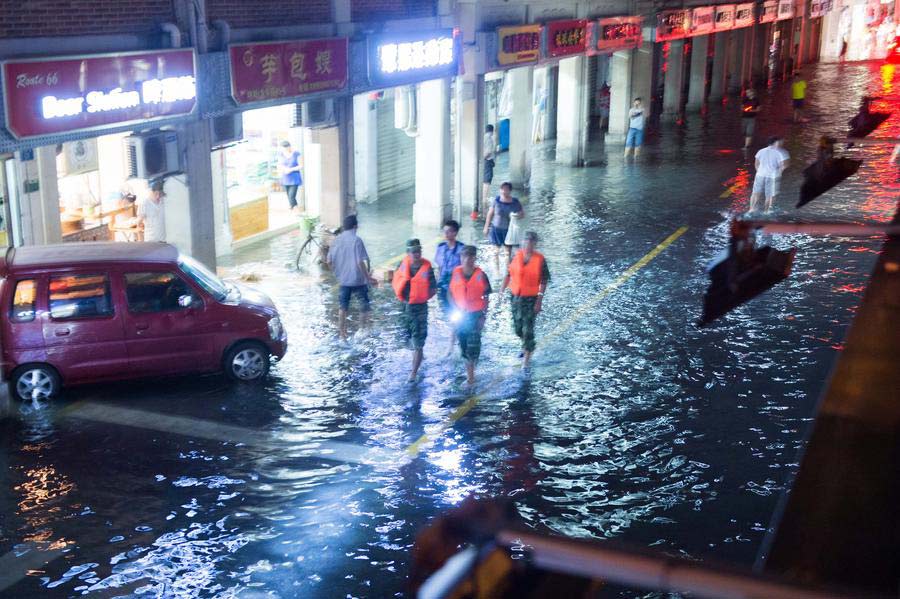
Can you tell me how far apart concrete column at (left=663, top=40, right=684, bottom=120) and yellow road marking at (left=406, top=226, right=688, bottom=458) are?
783 inches

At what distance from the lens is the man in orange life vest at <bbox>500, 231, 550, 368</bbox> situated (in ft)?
44.5

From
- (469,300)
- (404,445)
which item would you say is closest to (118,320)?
(404,445)

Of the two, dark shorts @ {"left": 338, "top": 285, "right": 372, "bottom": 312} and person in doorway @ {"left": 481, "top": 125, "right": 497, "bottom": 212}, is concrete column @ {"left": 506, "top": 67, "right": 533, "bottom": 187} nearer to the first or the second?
person in doorway @ {"left": 481, "top": 125, "right": 497, "bottom": 212}

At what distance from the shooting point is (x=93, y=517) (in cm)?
963

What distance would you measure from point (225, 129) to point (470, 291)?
19.8 ft

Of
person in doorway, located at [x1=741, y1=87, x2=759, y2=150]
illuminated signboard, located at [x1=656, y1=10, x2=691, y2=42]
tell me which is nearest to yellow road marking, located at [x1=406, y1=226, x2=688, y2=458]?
person in doorway, located at [x1=741, y1=87, x2=759, y2=150]

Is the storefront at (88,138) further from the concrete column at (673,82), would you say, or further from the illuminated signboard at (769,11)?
the illuminated signboard at (769,11)

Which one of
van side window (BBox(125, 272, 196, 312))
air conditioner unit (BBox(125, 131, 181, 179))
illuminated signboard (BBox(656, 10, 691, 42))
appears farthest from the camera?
illuminated signboard (BBox(656, 10, 691, 42))

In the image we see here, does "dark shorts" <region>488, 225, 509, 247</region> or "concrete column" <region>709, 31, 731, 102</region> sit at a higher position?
"concrete column" <region>709, 31, 731, 102</region>

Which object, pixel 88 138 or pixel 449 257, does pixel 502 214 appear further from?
pixel 88 138

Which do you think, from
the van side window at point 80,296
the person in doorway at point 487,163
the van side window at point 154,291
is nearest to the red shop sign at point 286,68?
the van side window at point 154,291

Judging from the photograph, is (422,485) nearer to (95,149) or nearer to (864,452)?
(864,452)

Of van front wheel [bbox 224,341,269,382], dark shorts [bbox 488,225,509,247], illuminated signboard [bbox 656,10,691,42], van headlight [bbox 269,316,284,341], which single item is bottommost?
van front wheel [bbox 224,341,269,382]

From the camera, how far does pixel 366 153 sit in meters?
25.5
